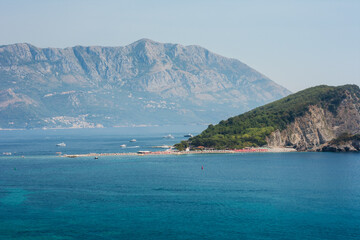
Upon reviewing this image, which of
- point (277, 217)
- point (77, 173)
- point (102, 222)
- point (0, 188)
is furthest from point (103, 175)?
point (277, 217)

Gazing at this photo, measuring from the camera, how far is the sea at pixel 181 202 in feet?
283

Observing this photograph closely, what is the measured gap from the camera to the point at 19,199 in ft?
368

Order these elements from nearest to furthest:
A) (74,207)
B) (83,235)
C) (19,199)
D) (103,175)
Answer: (83,235), (74,207), (19,199), (103,175)

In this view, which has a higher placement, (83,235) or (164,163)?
(164,163)

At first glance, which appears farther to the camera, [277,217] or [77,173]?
[77,173]

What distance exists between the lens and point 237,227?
88375 millimetres

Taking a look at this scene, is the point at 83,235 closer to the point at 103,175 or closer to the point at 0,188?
the point at 0,188

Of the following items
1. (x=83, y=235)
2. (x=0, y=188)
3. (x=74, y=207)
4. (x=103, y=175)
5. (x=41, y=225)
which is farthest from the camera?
(x=103, y=175)

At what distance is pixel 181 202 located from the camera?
10706 centimetres

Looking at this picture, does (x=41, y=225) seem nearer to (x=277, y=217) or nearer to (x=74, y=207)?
(x=74, y=207)

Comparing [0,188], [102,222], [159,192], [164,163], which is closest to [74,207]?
[102,222]

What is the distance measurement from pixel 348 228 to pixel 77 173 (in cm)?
9085

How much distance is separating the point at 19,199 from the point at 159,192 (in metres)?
31.3

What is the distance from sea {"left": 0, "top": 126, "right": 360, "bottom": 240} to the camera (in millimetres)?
86250
